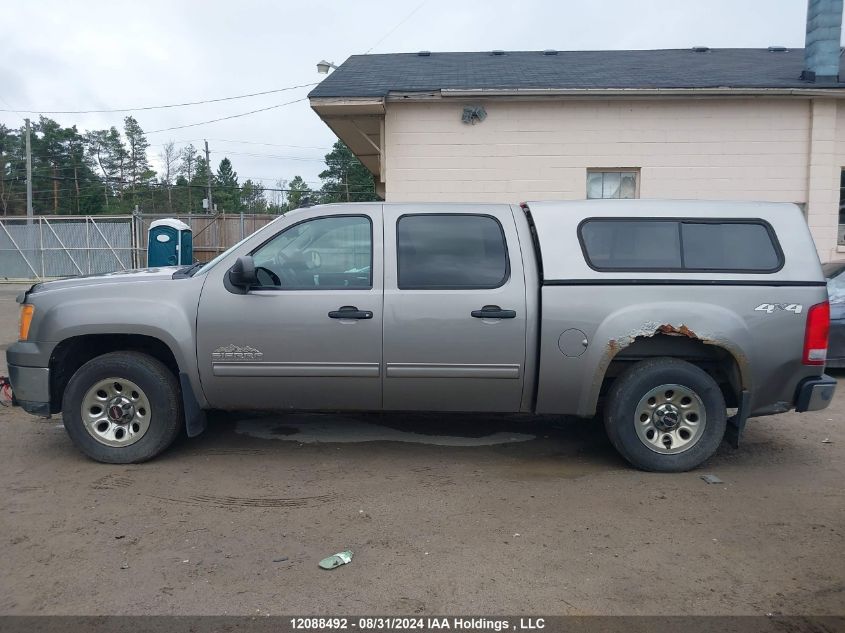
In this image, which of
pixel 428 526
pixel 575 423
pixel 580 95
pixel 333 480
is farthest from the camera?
pixel 580 95

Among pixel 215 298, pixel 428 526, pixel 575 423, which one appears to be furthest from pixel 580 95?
pixel 428 526

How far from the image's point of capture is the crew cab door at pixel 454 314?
4684 mm

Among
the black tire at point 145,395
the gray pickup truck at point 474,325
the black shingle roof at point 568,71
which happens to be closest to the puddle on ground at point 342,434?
the gray pickup truck at point 474,325

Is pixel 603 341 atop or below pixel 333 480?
atop

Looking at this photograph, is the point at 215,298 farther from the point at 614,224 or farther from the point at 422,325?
the point at 614,224

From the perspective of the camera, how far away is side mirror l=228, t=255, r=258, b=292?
4.62 meters

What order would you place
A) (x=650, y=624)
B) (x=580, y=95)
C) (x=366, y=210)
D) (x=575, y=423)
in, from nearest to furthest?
(x=650, y=624) < (x=366, y=210) < (x=575, y=423) < (x=580, y=95)

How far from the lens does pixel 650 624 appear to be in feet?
9.73

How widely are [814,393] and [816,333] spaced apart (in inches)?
16.2

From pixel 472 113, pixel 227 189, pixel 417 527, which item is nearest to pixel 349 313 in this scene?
pixel 417 527

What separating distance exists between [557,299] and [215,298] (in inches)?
93.4

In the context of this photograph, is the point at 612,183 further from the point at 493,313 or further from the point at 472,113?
the point at 493,313

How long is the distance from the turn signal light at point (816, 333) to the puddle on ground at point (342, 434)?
7.05ft

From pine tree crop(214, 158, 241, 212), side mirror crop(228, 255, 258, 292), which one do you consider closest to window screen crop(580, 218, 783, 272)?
side mirror crop(228, 255, 258, 292)
